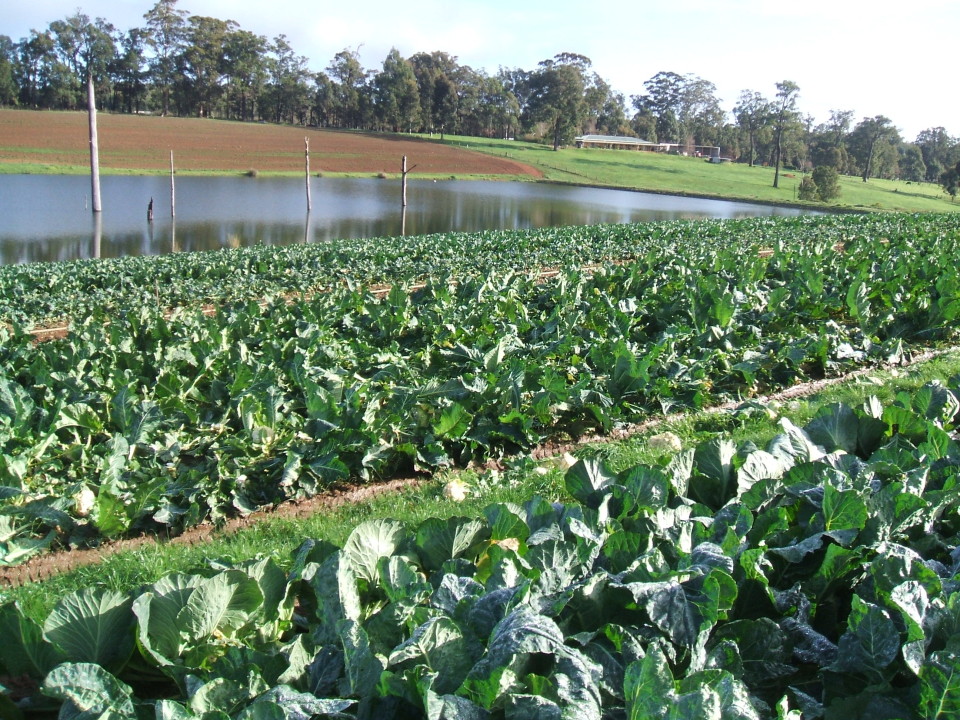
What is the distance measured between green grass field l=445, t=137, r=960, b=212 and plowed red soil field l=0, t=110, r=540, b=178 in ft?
23.3

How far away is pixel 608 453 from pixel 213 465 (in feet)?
9.33

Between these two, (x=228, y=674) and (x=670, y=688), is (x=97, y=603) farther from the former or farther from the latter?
(x=670, y=688)

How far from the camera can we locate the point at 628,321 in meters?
8.62

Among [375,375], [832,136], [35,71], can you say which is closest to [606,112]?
[832,136]

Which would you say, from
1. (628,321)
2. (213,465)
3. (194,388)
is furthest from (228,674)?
(628,321)

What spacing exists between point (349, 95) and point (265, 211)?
7498 cm

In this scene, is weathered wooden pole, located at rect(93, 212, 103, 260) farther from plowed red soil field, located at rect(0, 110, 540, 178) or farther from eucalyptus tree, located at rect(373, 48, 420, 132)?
eucalyptus tree, located at rect(373, 48, 420, 132)

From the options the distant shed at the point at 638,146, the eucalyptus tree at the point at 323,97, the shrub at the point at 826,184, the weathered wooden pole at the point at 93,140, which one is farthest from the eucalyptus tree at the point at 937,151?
the weathered wooden pole at the point at 93,140

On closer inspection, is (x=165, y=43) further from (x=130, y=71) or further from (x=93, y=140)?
(x=93, y=140)

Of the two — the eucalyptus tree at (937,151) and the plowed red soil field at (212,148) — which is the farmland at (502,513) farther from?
the eucalyptus tree at (937,151)

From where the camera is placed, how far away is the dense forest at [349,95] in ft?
337

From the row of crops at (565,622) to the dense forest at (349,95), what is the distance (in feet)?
334

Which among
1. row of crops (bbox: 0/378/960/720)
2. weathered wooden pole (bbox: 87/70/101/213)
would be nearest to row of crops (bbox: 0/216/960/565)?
row of crops (bbox: 0/378/960/720)

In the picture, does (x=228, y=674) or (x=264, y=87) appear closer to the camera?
(x=228, y=674)
